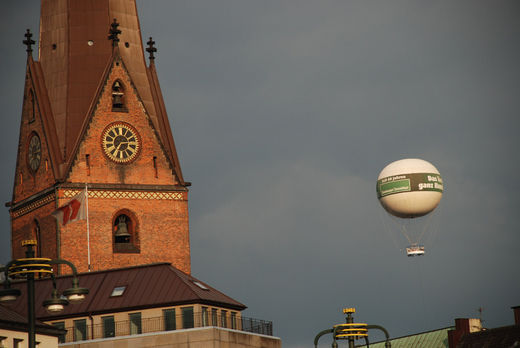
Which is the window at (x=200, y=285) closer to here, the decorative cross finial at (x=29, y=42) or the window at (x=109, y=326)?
the window at (x=109, y=326)

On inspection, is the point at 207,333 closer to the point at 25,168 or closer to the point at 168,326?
the point at 168,326

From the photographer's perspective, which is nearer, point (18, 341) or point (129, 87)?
point (18, 341)

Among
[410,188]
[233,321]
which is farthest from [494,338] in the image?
[233,321]

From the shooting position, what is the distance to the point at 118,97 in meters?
98.2

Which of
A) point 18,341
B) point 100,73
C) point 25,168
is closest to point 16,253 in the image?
point 25,168

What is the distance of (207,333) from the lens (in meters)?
79.2

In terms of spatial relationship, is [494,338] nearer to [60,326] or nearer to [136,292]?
[136,292]

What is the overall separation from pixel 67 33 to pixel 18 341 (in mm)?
33698

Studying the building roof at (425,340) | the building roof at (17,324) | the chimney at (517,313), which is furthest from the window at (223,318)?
the building roof at (425,340)

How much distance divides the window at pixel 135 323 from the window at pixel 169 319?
1545 millimetres

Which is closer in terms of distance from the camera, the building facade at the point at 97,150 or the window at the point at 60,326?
the window at the point at 60,326

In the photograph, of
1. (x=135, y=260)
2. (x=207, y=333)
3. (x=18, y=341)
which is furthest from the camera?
(x=135, y=260)

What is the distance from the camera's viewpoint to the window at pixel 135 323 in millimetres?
81688

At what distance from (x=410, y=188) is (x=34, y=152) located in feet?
86.7
